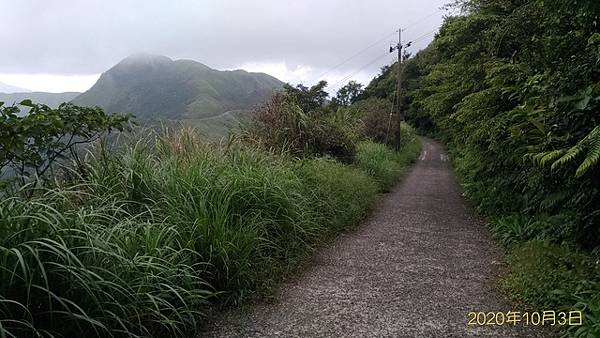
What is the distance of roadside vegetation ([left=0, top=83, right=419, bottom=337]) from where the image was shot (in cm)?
245

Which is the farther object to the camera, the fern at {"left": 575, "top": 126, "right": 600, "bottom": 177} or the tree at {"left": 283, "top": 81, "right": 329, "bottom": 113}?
the tree at {"left": 283, "top": 81, "right": 329, "bottom": 113}

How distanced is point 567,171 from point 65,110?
473cm

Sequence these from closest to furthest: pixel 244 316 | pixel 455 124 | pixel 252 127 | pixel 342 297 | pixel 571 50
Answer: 1. pixel 244 316
2. pixel 342 297
3. pixel 571 50
4. pixel 252 127
5. pixel 455 124

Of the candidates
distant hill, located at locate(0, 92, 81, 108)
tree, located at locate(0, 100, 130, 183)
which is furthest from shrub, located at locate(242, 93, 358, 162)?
tree, located at locate(0, 100, 130, 183)

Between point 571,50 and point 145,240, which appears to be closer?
point 145,240

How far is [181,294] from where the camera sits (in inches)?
126

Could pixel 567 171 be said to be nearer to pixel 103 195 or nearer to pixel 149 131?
pixel 103 195

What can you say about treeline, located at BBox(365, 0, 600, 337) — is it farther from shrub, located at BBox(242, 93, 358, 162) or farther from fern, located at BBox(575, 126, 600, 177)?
shrub, located at BBox(242, 93, 358, 162)

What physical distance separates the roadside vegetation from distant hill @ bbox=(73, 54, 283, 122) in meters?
1.84

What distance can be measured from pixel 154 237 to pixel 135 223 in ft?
0.86

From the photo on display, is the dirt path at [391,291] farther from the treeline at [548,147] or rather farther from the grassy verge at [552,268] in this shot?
the treeline at [548,147]

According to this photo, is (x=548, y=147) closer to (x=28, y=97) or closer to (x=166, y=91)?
(x=28, y=97)

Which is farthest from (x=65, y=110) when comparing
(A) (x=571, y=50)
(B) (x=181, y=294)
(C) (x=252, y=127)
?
(C) (x=252, y=127)

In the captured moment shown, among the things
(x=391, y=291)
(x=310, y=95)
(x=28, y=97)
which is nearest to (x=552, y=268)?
(x=391, y=291)
